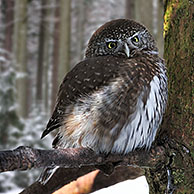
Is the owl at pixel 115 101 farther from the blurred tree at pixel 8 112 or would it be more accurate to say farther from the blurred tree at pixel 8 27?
the blurred tree at pixel 8 27

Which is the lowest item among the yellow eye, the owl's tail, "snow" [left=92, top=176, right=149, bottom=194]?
"snow" [left=92, top=176, right=149, bottom=194]

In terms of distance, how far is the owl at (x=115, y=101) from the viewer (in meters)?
2.11

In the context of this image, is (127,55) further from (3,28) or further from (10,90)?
(3,28)

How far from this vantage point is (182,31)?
2.22m

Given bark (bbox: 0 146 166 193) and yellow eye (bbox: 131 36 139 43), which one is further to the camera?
yellow eye (bbox: 131 36 139 43)

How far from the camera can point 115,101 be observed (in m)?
2.09

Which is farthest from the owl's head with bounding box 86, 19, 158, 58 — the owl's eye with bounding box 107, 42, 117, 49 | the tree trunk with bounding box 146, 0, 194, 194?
the tree trunk with bounding box 146, 0, 194, 194

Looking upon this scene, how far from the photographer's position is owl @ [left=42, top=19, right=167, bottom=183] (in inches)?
Result: 82.9

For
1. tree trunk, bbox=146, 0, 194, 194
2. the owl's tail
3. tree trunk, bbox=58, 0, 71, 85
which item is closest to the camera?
tree trunk, bbox=146, 0, 194, 194

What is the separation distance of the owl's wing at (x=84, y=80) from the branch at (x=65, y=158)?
0.52 m

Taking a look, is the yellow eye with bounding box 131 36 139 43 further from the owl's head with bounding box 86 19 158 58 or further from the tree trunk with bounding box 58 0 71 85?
the tree trunk with bounding box 58 0 71 85

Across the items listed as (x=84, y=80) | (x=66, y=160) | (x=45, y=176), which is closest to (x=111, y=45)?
(x=84, y=80)

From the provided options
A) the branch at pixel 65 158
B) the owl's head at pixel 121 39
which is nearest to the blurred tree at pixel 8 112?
the owl's head at pixel 121 39

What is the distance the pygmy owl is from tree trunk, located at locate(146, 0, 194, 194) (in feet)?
0.30
